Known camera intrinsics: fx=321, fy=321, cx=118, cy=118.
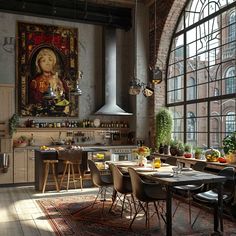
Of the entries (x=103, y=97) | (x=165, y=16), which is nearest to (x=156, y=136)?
(x=103, y=97)

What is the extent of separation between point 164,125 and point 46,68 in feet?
11.9

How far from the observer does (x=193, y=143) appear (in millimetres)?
7746

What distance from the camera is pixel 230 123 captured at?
21.4 ft

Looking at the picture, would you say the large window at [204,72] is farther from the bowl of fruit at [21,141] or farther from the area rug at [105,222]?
the bowl of fruit at [21,141]

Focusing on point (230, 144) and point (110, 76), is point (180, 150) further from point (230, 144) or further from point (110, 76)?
point (110, 76)

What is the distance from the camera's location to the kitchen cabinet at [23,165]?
26.2 ft

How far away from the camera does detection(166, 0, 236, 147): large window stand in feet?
21.7

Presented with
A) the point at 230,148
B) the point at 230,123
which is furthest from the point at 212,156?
the point at 230,123

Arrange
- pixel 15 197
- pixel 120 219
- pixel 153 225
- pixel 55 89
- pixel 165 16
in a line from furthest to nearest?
1. pixel 55 89
2. pixel 165 16
3. pixel 15 197
4. pixel 120 219
5. pixel 153 225

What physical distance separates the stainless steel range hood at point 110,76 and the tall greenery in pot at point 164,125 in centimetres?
115

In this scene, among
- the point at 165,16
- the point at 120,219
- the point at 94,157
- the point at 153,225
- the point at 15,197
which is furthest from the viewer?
the point at 165,16

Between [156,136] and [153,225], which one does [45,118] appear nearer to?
[156,136]

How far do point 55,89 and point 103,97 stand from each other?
1.39 m

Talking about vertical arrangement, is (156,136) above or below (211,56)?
below
